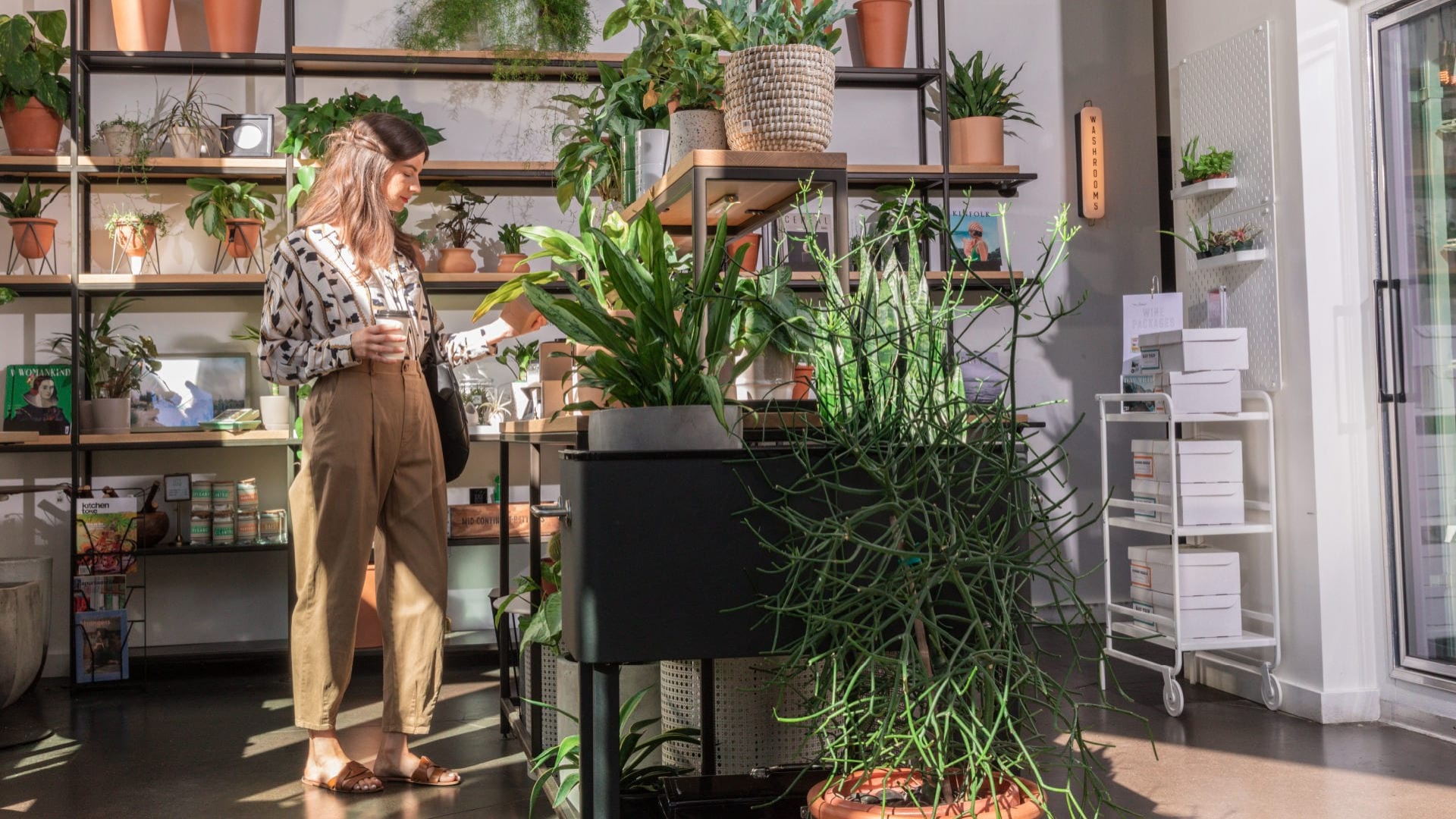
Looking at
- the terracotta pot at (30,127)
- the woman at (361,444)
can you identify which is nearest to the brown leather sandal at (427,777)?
the woman at (361,444)

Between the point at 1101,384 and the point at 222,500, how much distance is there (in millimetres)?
3920

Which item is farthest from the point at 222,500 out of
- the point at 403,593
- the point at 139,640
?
the point at 403,593

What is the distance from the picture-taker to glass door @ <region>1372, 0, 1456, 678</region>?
148 inches

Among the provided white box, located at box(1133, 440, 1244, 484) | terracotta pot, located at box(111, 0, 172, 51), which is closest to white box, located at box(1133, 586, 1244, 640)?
white box, located at box(1133, 440, 1244, 484)

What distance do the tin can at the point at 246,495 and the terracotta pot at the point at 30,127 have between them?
59.3 inches

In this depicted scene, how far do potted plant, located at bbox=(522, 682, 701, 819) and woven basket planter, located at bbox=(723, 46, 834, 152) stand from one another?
1.12 m

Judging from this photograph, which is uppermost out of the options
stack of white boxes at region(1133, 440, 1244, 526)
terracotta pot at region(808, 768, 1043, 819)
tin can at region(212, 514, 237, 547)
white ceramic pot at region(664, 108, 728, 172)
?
white ceramic pot at region(664, 108, 728, 172)

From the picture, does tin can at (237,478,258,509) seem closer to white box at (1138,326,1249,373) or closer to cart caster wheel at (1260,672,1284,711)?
white box at (1138,326,1249,373)

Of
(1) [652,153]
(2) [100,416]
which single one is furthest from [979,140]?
(2) [100,416]

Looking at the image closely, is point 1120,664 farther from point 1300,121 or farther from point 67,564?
point 67,564

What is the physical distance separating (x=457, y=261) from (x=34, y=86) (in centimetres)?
170

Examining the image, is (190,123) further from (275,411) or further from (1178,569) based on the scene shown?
(1178,569)

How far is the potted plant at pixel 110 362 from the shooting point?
4.76 m

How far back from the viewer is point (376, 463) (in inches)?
115
